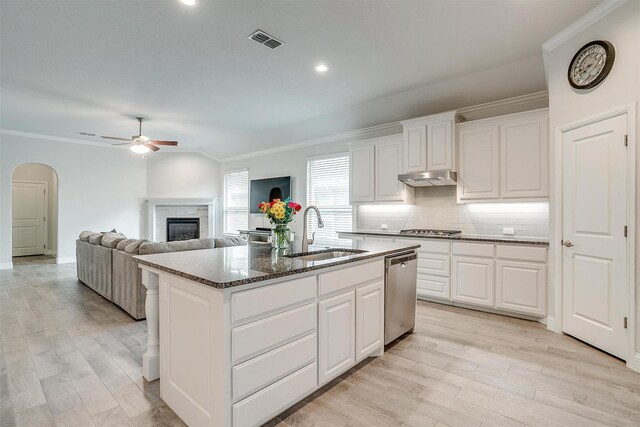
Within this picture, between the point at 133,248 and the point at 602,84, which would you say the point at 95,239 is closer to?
the point at 133,248

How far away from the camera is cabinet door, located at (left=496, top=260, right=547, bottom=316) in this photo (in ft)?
11.6

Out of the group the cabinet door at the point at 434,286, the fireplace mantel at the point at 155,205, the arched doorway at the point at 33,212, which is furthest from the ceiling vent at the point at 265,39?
the arched doorway at the point at 33,212

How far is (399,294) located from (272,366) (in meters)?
1.58

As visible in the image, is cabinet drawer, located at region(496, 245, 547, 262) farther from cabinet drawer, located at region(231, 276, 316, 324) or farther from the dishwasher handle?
cabinet drawer, located at region(231, 276, 316, 324)

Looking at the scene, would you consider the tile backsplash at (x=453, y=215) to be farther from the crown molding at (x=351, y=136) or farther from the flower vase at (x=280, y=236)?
the flower vase at (x=280, y=236)

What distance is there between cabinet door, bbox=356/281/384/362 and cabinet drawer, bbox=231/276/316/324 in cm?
60

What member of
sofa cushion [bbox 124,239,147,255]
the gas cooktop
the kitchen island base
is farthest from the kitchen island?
the gas cooktop

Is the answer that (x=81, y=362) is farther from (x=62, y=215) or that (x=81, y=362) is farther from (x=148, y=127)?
(x=62, y=215)

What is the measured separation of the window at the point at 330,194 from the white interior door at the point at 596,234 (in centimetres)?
343

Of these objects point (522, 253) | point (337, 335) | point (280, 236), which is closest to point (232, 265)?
point (280, 236)

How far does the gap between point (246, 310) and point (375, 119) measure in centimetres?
428

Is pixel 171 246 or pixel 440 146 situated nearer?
pixel 171 246

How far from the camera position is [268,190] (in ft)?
24.2

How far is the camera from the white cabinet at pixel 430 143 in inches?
169
